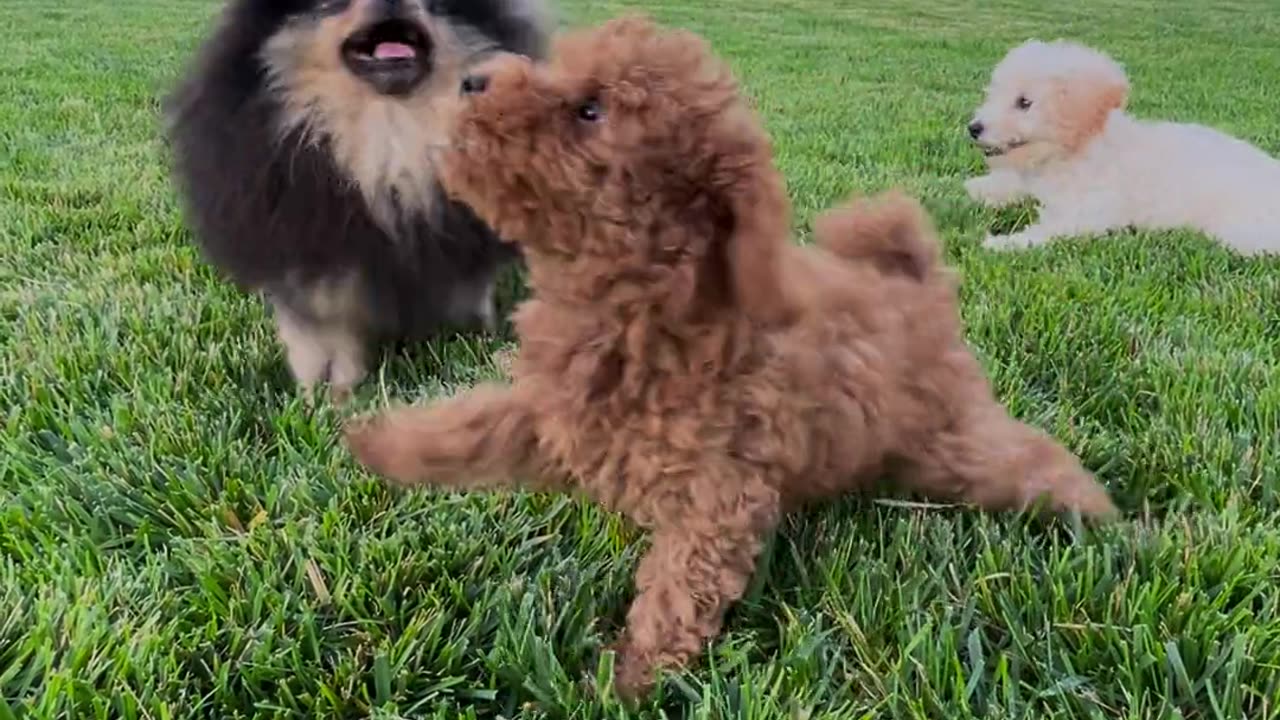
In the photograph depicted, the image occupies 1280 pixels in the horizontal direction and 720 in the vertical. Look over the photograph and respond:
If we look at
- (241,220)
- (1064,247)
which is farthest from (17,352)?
(1064,247)

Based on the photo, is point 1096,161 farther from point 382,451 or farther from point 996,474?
point 382,451

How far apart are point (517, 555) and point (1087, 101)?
3.97 meters

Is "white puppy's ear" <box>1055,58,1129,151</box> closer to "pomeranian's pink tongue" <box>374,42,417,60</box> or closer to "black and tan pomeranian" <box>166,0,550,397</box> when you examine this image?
"black and tan pomeranian" <box>166,0,550,397</box>

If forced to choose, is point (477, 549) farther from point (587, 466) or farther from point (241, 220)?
point (241, 220)

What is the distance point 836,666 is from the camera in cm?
168

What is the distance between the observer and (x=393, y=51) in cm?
286

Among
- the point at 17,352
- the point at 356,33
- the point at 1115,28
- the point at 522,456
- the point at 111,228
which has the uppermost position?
the point at 356,33

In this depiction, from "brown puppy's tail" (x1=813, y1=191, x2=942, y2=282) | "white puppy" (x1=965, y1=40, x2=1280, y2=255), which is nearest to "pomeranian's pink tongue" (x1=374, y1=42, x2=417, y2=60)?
"brown puppy's tail" (x1=813, y1=191, x2=942, y2=282)

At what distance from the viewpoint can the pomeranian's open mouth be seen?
9.17 ft

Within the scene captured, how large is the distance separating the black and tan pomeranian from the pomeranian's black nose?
95 cm

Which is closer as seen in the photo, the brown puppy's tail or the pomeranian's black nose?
the pomeranian's black nose

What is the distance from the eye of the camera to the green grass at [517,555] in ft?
5.17

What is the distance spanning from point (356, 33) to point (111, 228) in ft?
4.86

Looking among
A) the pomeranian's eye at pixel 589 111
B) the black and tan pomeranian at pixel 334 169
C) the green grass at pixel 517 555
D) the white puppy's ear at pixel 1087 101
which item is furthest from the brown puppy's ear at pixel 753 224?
the white puppy's ear at pixel 1087 101
